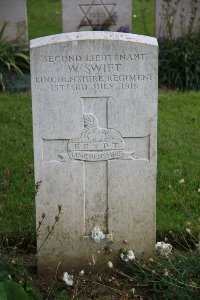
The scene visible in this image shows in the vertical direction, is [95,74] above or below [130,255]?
above

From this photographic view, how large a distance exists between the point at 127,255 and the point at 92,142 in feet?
2.51

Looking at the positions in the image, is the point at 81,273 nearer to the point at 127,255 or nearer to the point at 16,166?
the point at 127,255

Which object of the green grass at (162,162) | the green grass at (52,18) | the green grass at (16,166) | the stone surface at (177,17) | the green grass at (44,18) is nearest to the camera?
the green grass at (16,166)

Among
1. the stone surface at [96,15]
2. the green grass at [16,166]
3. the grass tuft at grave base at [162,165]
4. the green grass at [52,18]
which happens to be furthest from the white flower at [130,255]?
the green grass at [52,18]

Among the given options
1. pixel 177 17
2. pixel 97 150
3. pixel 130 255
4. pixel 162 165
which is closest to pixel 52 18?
pixel 177 17

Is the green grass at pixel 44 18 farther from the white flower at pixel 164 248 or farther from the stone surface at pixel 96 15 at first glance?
the white flower at pixel 164 248

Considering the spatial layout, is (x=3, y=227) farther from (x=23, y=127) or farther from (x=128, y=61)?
(x=23, y=127)

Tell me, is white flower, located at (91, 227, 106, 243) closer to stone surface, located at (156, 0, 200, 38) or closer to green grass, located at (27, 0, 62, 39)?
stone surface, located at (156, 0, 200, 38)

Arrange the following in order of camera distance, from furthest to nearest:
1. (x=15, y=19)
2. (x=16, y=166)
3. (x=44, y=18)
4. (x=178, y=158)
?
(x=44, y=18) → (x=15, y=19) → (x=178, y=158) → (x=16, y=166)

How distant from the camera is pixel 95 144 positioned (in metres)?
4.30

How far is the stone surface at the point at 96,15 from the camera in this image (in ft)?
31.6

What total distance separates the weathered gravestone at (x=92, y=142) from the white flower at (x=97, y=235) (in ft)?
0.20

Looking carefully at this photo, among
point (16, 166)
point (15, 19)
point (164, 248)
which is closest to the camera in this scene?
point (164, 248)

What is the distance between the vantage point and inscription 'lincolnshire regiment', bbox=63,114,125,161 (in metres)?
4.25
